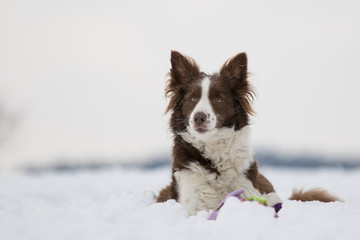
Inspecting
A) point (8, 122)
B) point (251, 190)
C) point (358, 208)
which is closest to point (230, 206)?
point (358, 208)

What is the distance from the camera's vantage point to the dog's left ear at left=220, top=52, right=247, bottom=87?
6.28 m

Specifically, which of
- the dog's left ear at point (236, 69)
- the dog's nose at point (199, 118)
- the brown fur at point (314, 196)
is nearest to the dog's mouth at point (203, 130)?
the dog's nose at point (199, 118)

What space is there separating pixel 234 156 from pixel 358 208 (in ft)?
6.17

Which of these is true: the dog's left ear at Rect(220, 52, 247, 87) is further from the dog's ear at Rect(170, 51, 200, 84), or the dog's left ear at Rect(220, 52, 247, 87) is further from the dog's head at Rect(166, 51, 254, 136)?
the dog's ear at Rect(170, 51, 200, 84)

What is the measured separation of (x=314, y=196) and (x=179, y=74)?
2.91 m

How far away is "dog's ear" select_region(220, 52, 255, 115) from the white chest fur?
69 cm

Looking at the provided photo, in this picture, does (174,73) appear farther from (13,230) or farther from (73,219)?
(13,230)

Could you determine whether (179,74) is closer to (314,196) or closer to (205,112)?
(205,112)

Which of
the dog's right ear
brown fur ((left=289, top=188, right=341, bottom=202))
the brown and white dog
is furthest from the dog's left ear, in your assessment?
brown fur ((left=289, top=188, right=341, bottom=202))

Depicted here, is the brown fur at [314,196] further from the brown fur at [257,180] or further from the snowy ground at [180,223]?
the snowy ground at [180,223]

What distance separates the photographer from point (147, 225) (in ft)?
12.9

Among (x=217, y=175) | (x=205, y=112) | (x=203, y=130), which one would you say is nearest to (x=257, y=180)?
(x=217, y=175)

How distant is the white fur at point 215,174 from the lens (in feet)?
18.0

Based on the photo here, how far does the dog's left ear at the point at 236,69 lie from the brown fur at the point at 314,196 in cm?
206
